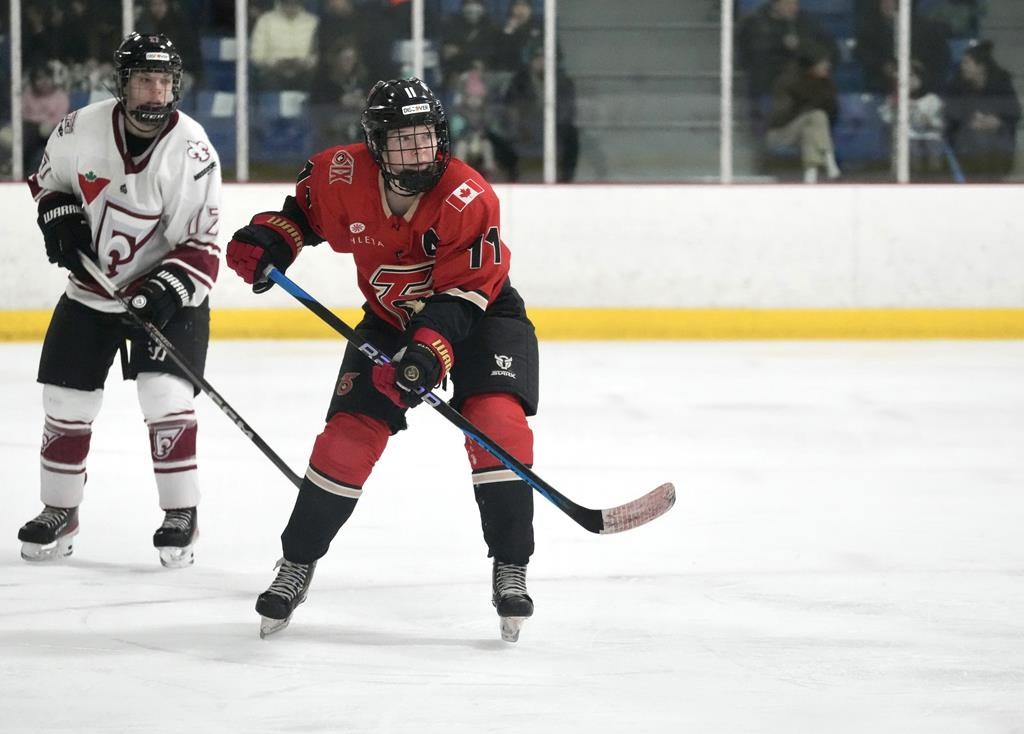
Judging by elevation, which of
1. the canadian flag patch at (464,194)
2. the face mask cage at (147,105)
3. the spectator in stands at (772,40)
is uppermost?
the spectator in stands at (772,40)

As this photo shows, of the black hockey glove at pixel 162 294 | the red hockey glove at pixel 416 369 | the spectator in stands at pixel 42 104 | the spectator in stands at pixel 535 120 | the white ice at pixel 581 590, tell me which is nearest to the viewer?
the white ice at pixel 581 590

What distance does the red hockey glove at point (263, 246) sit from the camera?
2.64 metres

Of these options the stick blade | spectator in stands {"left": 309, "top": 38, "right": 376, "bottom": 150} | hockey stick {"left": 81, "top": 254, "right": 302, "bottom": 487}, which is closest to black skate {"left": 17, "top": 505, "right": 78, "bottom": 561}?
hockey stick {"left": 81, "top": 254, "right": 302, "bottom": 487}

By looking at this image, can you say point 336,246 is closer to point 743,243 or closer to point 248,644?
point 248,644

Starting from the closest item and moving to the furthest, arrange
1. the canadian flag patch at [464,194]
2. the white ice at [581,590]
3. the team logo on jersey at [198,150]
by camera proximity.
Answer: the white ice at [581,590]
the canadian flag patch at [464,194]
the team logo on jersey at [198,150]

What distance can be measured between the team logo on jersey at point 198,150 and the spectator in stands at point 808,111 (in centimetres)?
471

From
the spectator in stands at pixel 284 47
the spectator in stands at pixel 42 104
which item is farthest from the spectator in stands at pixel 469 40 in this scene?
the spectator in stands at pixel 42 104

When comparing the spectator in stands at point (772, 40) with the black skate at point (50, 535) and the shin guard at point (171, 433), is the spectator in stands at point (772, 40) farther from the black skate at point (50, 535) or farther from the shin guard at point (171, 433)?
the black skate at point (50, 535)

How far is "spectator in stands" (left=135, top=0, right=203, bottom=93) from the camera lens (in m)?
7.43

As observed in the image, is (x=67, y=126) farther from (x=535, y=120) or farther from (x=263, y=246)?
(x=535, y=120)

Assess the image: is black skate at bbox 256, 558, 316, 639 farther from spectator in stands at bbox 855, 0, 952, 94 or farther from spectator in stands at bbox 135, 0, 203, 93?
spectator in stands at bbox 855, 0, 952, 94

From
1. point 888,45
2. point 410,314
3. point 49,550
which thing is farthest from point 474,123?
point 410,314

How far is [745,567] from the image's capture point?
3111mm

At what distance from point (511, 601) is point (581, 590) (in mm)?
396
